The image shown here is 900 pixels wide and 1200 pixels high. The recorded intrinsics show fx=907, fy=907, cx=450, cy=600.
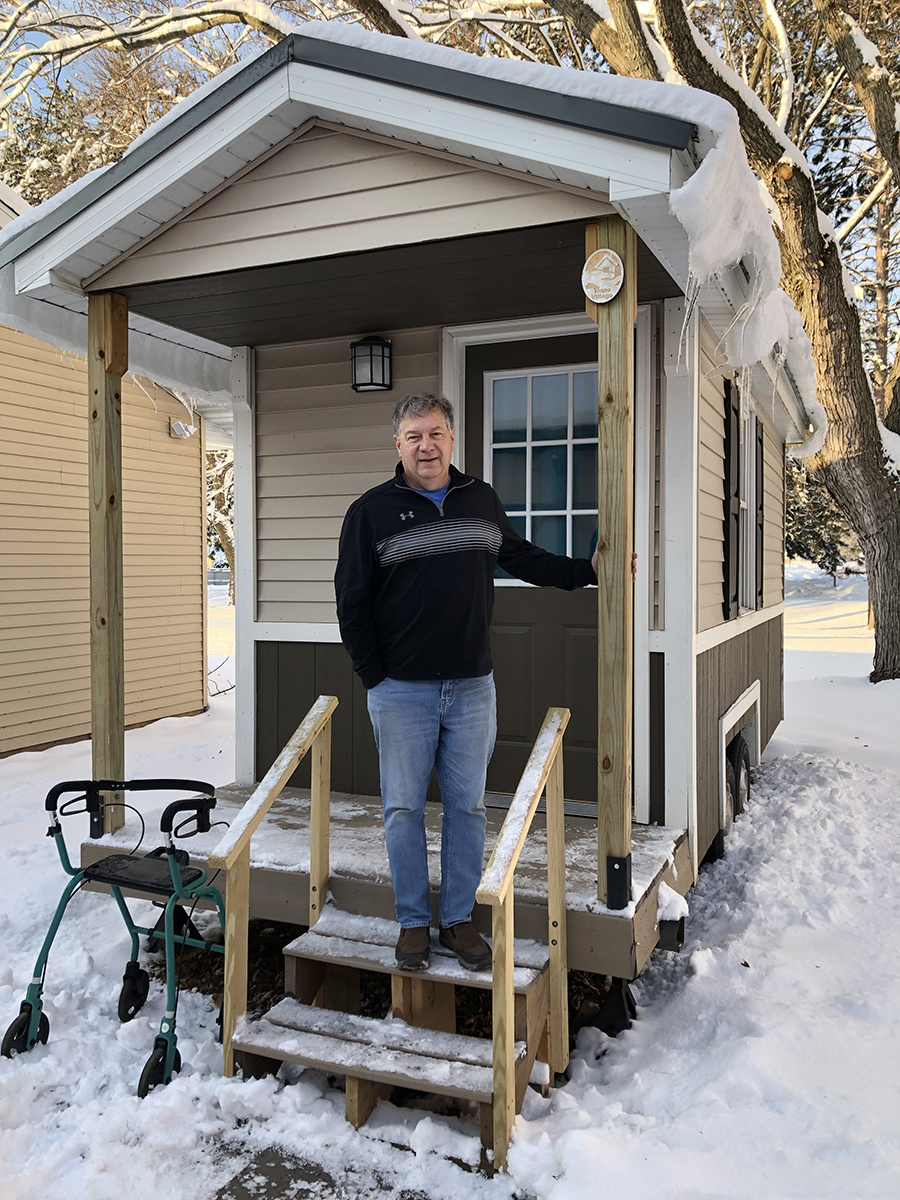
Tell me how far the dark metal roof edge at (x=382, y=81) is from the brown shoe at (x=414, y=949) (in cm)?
245

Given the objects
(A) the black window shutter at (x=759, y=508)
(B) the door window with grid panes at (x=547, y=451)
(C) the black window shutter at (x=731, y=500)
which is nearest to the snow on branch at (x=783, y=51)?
(A) the black window shutter at (x=759, y=508)

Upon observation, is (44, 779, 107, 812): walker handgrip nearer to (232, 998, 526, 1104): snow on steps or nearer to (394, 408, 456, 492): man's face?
(232, 998, 526, 1104): snow on steps

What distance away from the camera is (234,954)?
280 cm

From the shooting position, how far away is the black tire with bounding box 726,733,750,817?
5.25 m

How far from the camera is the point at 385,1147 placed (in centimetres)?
243

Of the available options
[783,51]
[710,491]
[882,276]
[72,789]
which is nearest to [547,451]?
[710,491]

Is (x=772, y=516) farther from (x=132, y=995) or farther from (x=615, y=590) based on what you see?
(x=132, y=995)

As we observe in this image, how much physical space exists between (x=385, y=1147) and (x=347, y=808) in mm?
1957

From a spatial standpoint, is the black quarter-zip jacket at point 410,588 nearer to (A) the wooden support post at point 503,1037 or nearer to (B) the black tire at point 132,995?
(A) the wooden support post at point 503,1037

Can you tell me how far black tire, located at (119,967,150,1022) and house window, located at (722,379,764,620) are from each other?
3258mm

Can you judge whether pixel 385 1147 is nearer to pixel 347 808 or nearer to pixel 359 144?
pixel 347 808

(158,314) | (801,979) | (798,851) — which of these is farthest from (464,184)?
(798,851)

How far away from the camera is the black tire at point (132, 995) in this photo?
3090 mm

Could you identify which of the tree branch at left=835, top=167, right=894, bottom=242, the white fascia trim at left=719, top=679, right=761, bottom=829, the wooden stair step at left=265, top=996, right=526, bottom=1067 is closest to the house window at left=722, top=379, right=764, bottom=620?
the white fascia trim at left=719, top=679, right=761, bottom=829
